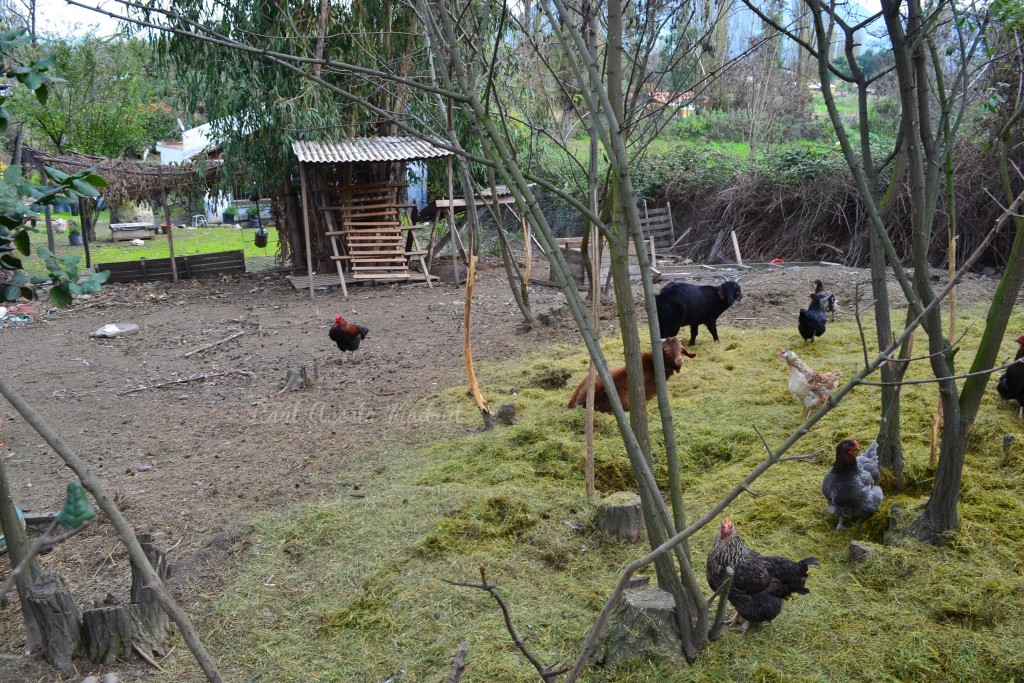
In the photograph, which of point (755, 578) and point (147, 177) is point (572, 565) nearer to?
point (755, 578)

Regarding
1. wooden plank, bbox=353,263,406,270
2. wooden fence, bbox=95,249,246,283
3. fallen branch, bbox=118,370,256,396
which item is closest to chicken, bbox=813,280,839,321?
fallen branch, bbox=118,370,256,396

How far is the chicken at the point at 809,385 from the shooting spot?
5.68 meters

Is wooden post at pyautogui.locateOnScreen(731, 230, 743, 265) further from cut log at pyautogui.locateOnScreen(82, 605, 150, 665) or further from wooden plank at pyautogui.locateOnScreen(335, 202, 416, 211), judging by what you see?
cut log at pyautogui.locateOnScreen(82, 605, 150, 665)

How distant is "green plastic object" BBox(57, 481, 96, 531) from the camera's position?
1.08 meters

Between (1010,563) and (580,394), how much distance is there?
10.7 feet

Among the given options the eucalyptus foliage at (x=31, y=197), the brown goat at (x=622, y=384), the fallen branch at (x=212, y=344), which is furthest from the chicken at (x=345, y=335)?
the eucalyptus foliage at (x=31, y=197)

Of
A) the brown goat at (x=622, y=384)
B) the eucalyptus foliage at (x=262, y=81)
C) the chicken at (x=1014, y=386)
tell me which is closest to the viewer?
the chicken at (x=1014, y=386)

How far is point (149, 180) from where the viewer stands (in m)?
15.7

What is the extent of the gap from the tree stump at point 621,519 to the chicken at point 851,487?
3.33 ft

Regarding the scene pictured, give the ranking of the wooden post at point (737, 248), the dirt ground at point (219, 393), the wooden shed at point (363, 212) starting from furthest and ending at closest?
the wooden post at point (737, 248) → the wooden shed at point (363, 212) → the dirt ground at point (219, 393)

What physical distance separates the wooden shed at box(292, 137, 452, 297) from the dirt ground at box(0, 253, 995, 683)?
76cm

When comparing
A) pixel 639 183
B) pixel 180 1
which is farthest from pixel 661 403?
pixel 639 183

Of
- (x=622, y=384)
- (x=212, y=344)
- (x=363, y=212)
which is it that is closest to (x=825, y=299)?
(x=622, y=384)

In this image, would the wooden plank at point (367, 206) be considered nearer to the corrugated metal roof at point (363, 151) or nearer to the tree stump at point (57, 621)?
the corrugated metal roof at point (363, 151)
